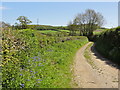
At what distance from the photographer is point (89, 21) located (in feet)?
189

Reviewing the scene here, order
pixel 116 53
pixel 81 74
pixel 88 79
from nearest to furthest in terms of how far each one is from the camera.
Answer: pixel 88 79 → pixel 81 74 → pixel 116 53

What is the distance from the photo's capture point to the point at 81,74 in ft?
31.0

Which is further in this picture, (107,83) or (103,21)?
(103,21)

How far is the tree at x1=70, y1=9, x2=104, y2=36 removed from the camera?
185ft

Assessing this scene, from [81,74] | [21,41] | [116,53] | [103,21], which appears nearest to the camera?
[81,74]

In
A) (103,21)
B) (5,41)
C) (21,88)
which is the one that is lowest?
(21,88)

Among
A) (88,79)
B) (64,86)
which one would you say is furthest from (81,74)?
(64,86)

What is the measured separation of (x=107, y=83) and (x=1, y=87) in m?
5.50

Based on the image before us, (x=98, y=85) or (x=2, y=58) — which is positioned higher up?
(x=2, y=58)

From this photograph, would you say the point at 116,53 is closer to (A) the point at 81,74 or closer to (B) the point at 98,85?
(A) the point at 81,74

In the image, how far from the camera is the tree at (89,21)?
185 ft

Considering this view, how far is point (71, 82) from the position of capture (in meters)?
7.77

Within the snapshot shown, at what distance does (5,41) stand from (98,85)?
5893 millimetres

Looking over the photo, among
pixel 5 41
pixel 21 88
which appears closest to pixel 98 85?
pixel 21 88
